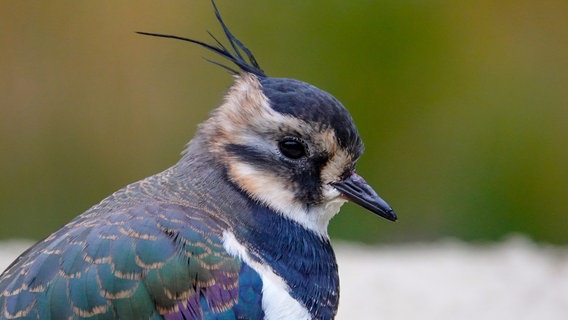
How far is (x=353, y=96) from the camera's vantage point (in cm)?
555

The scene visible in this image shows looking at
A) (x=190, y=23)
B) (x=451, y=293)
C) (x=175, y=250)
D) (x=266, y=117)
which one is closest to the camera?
(x=175, y=250)

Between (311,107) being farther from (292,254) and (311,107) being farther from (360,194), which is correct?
(292,254)

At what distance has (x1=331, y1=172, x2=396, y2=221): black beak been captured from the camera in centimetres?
282

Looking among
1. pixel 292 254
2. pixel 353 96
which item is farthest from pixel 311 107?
pixel 353 96

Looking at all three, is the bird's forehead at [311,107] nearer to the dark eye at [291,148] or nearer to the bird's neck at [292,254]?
the dark eye at [291,148]

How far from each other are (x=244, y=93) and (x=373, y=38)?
2.87 metres

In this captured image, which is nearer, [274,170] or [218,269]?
[218,269]

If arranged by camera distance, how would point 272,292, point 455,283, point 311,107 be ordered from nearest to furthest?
point 272,292 < point 311,107 < point 455,283

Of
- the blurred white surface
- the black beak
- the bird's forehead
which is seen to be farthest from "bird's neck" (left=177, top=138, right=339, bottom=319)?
the blurred white surface

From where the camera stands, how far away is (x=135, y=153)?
571 cm

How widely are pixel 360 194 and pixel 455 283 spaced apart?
185 centimetres

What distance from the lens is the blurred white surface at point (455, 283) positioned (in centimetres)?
432

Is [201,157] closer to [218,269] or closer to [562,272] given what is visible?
[218,269]

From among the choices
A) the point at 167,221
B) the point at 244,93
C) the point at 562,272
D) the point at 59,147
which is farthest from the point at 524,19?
the point at 167,221
